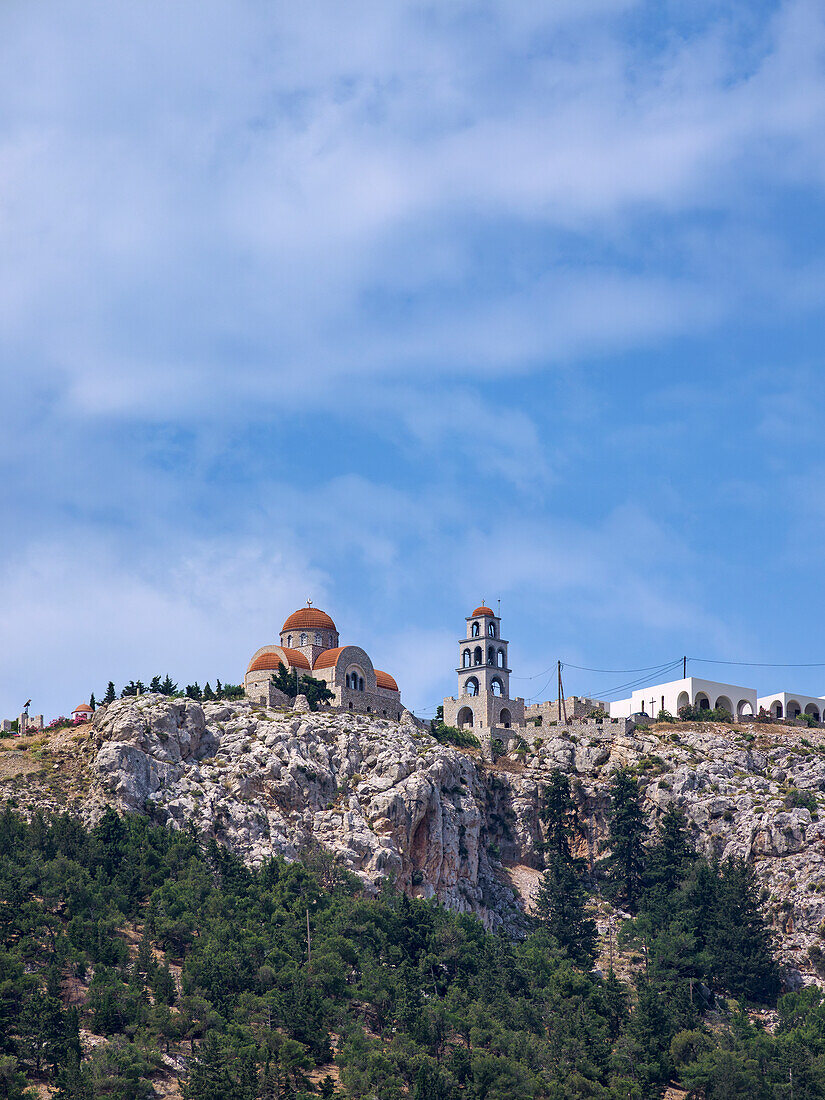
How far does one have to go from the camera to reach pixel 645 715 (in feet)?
426

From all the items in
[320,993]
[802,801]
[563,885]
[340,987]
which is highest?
[802,801]

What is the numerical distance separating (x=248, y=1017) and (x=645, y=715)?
53863mm

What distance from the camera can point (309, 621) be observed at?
128875 millimetres

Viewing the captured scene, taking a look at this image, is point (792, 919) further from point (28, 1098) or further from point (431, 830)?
point (28, 1098)

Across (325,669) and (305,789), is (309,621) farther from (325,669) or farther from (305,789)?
(305,789)

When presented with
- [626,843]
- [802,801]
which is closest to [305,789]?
[626,843]

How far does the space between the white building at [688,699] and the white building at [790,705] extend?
1.36m

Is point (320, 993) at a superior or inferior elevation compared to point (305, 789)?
inferior

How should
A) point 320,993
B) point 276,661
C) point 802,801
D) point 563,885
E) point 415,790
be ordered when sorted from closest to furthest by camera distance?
point 320,993 → point 415,790 → point 563,885 → point 802,801 → point 276,661

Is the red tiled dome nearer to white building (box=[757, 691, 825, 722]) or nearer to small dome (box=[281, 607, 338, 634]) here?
small dome (box=[281, 607, 338, 634])

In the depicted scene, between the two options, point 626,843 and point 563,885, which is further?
point 626,843

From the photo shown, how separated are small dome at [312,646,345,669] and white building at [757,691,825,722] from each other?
3837cm

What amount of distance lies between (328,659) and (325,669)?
93 centimetres

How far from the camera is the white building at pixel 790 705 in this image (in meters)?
135
